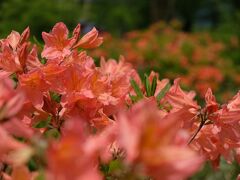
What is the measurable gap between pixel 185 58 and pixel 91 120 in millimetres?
7892

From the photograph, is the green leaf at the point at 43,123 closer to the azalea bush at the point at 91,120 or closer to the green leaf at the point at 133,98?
the azalea bush at the point at 91,120

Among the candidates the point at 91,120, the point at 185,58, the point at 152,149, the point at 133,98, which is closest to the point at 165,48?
the point at 185,58

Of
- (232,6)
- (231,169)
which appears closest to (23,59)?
(231,169)

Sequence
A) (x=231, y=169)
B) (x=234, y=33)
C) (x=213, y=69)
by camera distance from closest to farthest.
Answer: (x=231, y=169), (x=213, y=69), (x=234, y=33)

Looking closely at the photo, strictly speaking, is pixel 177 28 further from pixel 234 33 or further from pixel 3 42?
pixel 3 42

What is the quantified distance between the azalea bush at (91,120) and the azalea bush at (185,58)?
6156 mm

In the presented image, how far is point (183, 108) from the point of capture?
4.81 ft

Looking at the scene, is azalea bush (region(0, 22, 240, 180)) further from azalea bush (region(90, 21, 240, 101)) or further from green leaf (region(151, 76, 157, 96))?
azalea bush (region(90, 21, 240, 101))

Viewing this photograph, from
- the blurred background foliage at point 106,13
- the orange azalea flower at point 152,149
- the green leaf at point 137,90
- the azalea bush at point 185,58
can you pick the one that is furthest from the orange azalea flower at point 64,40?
the azalea bush at point 185,58

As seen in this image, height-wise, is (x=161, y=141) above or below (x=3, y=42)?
above

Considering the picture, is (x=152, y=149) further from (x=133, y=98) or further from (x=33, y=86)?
(x=133, y=98)

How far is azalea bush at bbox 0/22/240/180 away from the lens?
31.2 inches

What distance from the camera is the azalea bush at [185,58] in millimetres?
8562

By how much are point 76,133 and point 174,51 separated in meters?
8.43
